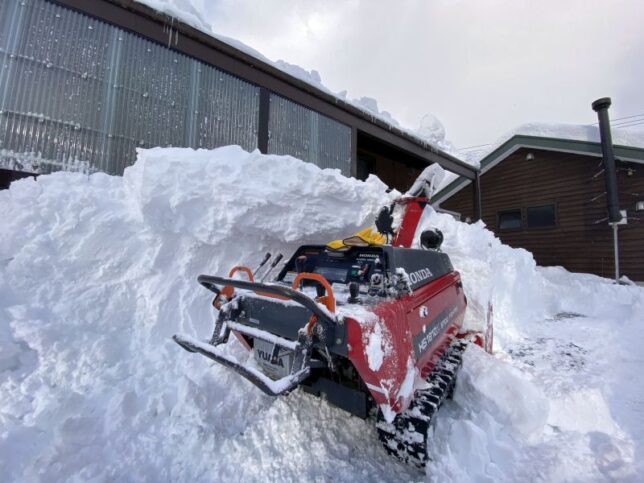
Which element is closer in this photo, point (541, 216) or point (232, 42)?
point (232, 42)

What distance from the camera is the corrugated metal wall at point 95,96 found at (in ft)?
13.6

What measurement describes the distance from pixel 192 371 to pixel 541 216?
14.0 metres

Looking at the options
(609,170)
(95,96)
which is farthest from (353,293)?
(609,170)

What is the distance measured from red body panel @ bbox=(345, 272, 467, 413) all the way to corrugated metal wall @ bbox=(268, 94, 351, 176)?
4.65m

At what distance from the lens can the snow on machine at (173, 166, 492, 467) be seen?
1970 mm

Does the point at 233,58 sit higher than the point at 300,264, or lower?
higher

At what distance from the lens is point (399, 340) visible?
7.32 feet

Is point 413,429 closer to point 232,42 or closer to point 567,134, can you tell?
point 232,42

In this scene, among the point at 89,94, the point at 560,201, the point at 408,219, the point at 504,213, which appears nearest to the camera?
the point at 408,219

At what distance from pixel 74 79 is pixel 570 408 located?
7157 mm

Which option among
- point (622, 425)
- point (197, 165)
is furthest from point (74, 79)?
point (622, 425)

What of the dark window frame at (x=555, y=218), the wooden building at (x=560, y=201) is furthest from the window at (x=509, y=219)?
the dark window frame at (x=555, y=218)

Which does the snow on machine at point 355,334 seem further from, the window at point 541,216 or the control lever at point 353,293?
the window at point 541,216

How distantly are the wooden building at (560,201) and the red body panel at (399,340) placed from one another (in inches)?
449
